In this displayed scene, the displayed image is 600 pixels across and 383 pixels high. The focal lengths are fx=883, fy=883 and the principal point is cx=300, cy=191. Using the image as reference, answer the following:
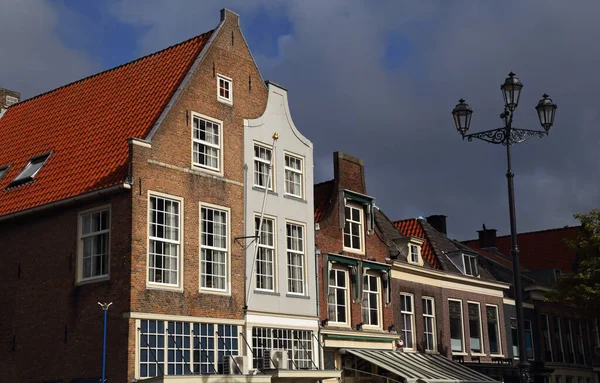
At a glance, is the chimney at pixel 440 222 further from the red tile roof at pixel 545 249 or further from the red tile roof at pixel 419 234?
the red tile roof at pixel 545 249

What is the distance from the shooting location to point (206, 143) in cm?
2541

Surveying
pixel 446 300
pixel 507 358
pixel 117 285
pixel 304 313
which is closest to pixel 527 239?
pixel 507 358

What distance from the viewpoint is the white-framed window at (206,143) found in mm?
25103

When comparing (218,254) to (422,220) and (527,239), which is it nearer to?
(422,220)

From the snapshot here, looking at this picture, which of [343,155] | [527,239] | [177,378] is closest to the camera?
[177,378]

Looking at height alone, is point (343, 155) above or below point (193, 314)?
above

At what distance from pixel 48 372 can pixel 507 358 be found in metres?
23.1

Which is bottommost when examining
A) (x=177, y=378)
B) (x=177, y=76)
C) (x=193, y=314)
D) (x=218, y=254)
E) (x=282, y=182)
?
(x=177, y=378)

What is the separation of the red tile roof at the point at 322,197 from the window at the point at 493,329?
470 inches

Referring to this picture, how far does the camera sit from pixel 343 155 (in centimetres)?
3197

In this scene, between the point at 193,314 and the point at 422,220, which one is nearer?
the point at 193,314

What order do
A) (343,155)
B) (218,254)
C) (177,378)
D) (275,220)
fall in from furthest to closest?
1. (343,155)
2. (275,220)
3. (218,254)
4. (177,378)

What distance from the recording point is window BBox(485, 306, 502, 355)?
3947 centimetres

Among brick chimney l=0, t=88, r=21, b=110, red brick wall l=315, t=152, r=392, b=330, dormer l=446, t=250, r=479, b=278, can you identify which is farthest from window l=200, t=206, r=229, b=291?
dormer l=446, t=250, r=479, b=278
